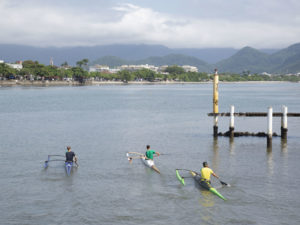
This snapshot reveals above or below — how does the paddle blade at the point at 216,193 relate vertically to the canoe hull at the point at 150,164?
below

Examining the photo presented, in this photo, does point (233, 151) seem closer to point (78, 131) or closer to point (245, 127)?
point (245, 127)

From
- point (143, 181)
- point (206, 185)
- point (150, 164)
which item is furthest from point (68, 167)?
point (206, 185)

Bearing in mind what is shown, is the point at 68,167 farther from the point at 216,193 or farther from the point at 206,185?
the point at 216,193

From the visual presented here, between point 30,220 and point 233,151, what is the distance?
74.3ft

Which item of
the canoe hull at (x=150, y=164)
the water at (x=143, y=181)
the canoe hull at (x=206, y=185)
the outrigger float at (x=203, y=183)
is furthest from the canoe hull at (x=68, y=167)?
the canoe hull at (x=206, y=185)

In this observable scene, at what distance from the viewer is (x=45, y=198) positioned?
23188 mm

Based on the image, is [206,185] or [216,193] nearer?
[216,193]

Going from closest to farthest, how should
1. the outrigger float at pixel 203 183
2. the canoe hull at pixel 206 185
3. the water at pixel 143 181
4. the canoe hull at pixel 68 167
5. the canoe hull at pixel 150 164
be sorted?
the water at pixel 143 181 < the canoe hull at pixel 206 185 < the outrigger float at pixel 203 183 < the canoe hull at pixel 68 167 < the canoe hull at pixel 150 164

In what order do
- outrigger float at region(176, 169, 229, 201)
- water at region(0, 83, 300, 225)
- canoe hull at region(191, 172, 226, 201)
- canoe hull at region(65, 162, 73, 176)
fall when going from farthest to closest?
canoe hull at region(65, 162, 73, 176) < outrigger float at region(176, 169, 229, 201) < canoe hull at region(191, 172, 226, 201) < water at region(0, 83, 300, 225)

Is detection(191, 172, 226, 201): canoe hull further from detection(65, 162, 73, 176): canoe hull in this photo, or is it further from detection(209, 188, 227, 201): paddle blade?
detection(65, 162, 73, 176): canoe hull

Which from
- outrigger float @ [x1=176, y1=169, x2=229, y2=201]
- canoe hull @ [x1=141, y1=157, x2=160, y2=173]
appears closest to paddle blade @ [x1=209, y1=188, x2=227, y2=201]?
outrigger float @ [x1=176, y1=169, x2=229, y2=201]

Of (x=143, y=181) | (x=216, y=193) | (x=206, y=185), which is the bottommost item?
(x=143, y=181)

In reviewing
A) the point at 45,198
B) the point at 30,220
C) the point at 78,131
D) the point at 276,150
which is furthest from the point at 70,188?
the point at 78,131

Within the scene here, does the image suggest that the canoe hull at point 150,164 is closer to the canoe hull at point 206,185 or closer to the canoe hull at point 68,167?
the canoe hull at point 206,185
